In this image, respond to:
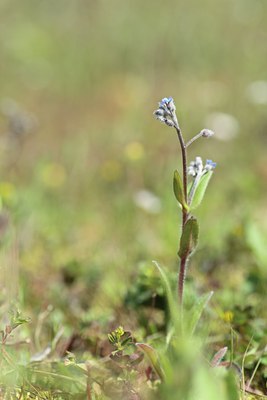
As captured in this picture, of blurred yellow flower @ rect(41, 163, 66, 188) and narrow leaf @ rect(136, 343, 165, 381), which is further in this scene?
blurred yellow flower @ rect(41, 163, 66, 188)

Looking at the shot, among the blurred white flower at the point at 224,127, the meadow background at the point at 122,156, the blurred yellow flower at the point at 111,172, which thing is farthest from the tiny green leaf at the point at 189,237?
the blurred white flower at the point at 224,127

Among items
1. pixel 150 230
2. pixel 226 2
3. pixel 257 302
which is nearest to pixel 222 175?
pixel 150 230

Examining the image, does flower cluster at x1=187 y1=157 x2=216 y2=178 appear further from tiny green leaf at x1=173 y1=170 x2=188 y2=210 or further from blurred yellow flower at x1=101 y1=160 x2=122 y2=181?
blurred yellow flower at x1=101 y1=160 x2=122 y2=181

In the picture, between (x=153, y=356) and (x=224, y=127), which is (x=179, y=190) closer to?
(x=153, y=356)

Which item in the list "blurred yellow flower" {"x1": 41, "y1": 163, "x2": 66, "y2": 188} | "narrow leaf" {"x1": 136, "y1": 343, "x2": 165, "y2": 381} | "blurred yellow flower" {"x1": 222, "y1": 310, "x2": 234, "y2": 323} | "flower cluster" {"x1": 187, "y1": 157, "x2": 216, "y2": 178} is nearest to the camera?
"narrow leaf" {"x1": 136, "y1": 343, "x2": 165, "y2": 381}

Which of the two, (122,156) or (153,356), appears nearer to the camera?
(153,356)

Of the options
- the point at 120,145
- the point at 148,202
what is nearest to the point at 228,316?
the point at 148,202

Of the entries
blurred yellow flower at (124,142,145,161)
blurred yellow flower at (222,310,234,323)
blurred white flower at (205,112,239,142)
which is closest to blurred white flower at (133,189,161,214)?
blurred yellow flower at (124,142,145,161)
